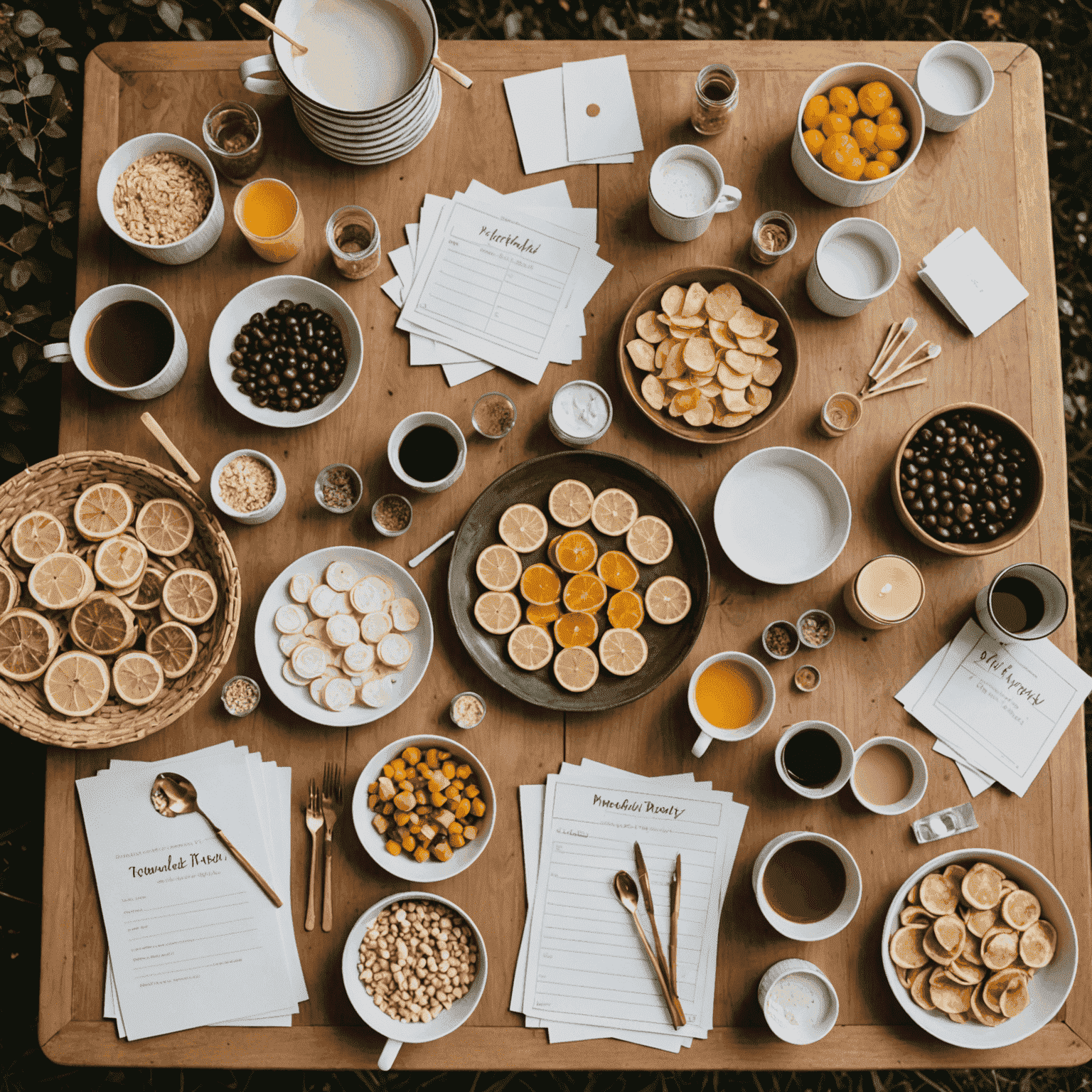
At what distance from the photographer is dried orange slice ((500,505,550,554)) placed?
2.19 metres

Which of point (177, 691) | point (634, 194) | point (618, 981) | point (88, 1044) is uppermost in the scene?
point (634, 194)

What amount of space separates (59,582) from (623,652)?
1.44 metres

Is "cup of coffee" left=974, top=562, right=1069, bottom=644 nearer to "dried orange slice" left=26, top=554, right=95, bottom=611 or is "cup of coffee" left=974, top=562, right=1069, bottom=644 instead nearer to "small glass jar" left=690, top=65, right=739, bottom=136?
"small glass jar" left=690, top=65, right=739, bottom=136

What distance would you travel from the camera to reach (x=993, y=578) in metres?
2.19

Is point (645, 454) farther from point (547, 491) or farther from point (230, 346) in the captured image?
point (230, 346)

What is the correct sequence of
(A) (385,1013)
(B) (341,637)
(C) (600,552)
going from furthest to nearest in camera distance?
(C) (600,552) < (B) (341,637) < (A) (385,1013)

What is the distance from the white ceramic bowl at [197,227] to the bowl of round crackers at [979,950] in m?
2.48

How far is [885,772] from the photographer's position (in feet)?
7.09

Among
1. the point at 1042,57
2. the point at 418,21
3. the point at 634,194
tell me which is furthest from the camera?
the point at 1042,57

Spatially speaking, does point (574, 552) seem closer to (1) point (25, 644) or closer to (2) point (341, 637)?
(2) point (341, 637)

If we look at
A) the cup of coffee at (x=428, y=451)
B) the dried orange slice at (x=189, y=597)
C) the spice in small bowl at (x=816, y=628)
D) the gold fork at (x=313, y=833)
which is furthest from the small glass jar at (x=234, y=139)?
the spice in small bowl at (x=816, y=628)

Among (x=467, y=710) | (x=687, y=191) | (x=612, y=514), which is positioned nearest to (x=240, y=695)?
(x=467, y=710)

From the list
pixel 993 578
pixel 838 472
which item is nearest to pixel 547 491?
pixel 838 472

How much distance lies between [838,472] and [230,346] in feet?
5.54
